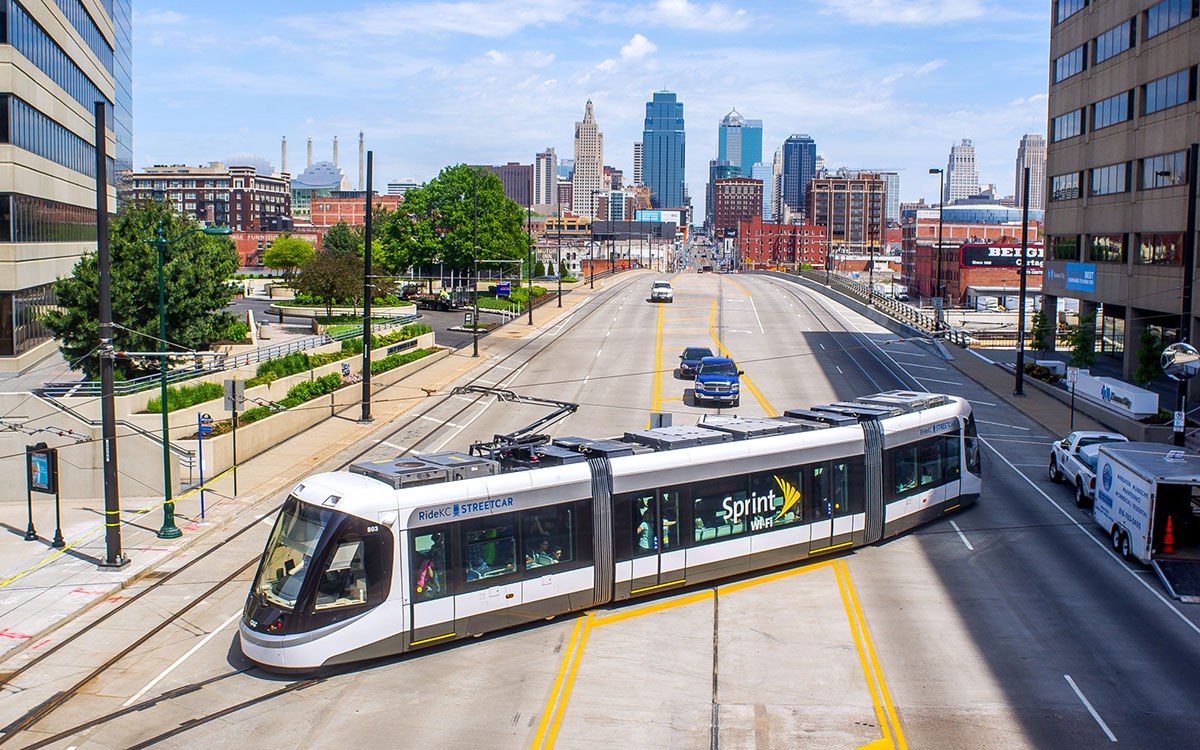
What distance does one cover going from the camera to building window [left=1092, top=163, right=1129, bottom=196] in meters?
48.5

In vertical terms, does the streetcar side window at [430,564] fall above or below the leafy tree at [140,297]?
below

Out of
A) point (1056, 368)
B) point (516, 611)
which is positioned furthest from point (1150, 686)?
point (1056, 368)

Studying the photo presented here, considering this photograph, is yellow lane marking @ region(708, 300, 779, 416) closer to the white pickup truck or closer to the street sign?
the white pickup truck

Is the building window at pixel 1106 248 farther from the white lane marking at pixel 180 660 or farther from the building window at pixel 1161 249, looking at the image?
the white lane marking at pixel 180 660

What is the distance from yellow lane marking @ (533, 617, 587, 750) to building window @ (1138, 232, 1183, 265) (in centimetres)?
3656

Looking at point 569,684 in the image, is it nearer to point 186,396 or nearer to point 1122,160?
point 186,396

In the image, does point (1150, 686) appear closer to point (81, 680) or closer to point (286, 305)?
point (81, 680)

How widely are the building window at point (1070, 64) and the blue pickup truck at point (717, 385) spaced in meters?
29.3

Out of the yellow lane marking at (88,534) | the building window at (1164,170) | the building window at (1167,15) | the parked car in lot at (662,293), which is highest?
the building window at (1167,15)

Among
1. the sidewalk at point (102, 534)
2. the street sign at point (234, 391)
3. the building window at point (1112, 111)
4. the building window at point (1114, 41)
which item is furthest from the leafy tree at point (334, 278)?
the building window at point (1114, 41)

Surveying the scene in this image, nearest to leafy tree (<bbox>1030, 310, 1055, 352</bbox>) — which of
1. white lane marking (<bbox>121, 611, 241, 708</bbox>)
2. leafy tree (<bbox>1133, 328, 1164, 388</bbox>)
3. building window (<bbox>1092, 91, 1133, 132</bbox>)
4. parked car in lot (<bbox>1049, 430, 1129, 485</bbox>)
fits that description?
leafy tree (<bbox>1133, 328, 1164, 388</bbox>)

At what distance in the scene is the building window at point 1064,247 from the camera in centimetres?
5512

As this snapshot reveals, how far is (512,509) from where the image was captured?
631 inches

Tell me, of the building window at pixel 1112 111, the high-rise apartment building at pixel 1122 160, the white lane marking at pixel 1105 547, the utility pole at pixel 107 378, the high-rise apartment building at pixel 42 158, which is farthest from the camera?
the building window at pixel 1112 111
